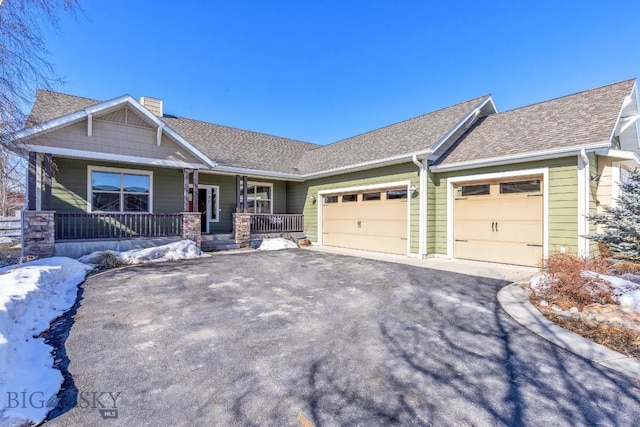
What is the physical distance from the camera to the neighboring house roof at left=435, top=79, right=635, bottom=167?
23.8 feet

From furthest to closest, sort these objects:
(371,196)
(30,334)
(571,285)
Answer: (371,196) < (571,285) < (30,334)

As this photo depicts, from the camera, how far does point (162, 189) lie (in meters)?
11.4

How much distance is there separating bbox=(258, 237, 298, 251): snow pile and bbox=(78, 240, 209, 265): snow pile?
264 cm

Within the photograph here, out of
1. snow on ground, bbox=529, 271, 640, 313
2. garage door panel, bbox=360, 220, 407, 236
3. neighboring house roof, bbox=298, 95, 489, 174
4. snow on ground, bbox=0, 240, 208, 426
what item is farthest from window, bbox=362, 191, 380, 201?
snow on ground, bbox=0, 240, 208, 426

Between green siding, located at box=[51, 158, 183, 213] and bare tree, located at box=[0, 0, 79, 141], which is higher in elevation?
bare tree, located at box=[0, 0, 79, 141]

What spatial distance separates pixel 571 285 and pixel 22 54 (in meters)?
10.9

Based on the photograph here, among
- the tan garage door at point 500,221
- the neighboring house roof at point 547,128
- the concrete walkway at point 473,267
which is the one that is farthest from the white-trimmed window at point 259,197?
the tan garage door at point 500,221

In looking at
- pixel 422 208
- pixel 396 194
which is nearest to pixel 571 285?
pixel 422 208

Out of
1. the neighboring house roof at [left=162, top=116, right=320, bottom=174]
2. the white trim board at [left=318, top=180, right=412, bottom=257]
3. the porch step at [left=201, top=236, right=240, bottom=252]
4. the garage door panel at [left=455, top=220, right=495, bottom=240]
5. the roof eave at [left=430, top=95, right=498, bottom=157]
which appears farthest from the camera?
the neighboring house roof at [left=162, top=116, right=320, bottom=174]

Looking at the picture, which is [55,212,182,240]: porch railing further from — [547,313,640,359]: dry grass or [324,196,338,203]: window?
[547,313,640,359]: dry grass

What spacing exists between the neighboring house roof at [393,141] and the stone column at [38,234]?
29.7 feet

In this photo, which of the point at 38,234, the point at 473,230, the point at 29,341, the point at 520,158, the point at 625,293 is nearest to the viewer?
the point at 29,341

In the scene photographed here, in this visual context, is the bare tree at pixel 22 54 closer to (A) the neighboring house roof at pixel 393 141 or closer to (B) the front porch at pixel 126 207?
(B) the front porch at pixel 126 207

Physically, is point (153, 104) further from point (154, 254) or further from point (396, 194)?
point (396, 194)
